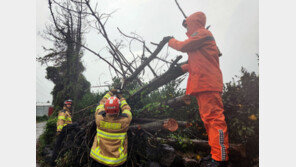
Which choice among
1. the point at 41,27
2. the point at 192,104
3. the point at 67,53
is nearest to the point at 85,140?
the point at 67,53

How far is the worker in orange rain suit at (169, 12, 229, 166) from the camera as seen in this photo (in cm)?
175

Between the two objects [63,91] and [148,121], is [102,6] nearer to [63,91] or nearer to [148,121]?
[63,91]

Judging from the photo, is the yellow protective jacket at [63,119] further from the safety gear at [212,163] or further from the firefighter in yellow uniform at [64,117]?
the safety gear at [212,163]

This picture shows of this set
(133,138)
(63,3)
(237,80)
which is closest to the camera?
(237,80)

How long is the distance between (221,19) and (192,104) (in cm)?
122

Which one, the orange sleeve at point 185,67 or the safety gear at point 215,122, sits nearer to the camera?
the safety gear at point 215,122

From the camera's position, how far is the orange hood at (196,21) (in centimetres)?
202

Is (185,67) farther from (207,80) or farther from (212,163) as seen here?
(212,163)

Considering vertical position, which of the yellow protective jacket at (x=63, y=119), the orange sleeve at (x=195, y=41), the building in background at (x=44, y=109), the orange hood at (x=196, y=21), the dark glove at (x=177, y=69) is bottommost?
the yellow protective jacket at (x=63, y=119)

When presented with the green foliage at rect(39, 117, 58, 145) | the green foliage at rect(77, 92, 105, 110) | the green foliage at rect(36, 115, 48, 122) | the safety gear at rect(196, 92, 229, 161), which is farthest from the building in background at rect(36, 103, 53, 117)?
the safety gear at rect(196, 92, 229, 161)

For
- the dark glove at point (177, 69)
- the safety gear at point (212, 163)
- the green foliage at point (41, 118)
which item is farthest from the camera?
the green foliage at point (41, 118)

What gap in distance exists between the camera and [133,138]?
2.95 metres

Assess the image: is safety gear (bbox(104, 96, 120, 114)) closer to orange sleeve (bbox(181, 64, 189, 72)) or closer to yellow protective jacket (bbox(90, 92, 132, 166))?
yellow protective jacket (bbox(90, 92, 132, 166))

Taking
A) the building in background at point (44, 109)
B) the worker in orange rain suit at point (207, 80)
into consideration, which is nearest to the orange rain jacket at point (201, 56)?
Answer: the worker in orange rain suit at point (207, 80)
